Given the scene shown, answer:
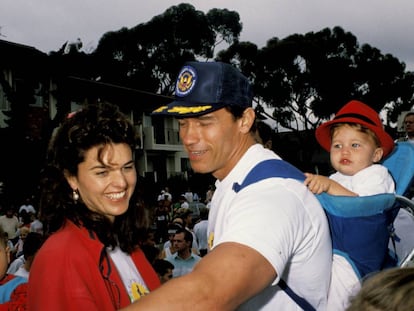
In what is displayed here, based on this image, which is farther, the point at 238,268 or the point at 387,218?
the point at 387,218

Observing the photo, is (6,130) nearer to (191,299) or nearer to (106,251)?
(106,251)

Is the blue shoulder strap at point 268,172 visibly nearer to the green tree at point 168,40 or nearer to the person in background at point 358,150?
the person in background at point 358,150

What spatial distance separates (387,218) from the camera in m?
2.11

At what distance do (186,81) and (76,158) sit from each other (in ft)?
2.11

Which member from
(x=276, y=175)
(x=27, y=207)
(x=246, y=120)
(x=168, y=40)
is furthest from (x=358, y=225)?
(x=168, y=40)

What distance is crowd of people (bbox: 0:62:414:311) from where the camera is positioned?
1.38 metres

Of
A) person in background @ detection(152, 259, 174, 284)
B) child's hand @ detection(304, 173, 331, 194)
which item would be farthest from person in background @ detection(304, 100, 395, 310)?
person in background @ detection(152, 259, 174, 284)

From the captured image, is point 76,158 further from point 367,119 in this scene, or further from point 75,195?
point 367,119

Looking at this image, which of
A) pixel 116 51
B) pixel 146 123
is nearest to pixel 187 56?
pixel 116 51

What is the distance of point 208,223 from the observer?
2.31m

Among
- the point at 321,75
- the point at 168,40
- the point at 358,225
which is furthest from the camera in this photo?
the point at 168,40

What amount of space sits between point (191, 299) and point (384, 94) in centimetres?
3984

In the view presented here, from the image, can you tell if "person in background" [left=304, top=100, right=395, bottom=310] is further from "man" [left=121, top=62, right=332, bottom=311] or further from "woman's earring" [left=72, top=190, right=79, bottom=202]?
"woman's earring" [left=72, top=190, right=79, bottom=202]

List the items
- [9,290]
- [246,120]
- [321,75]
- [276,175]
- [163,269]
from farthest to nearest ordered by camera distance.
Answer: [321,75] < [163,269] < [9,290] < [246,120] < [276,175]
